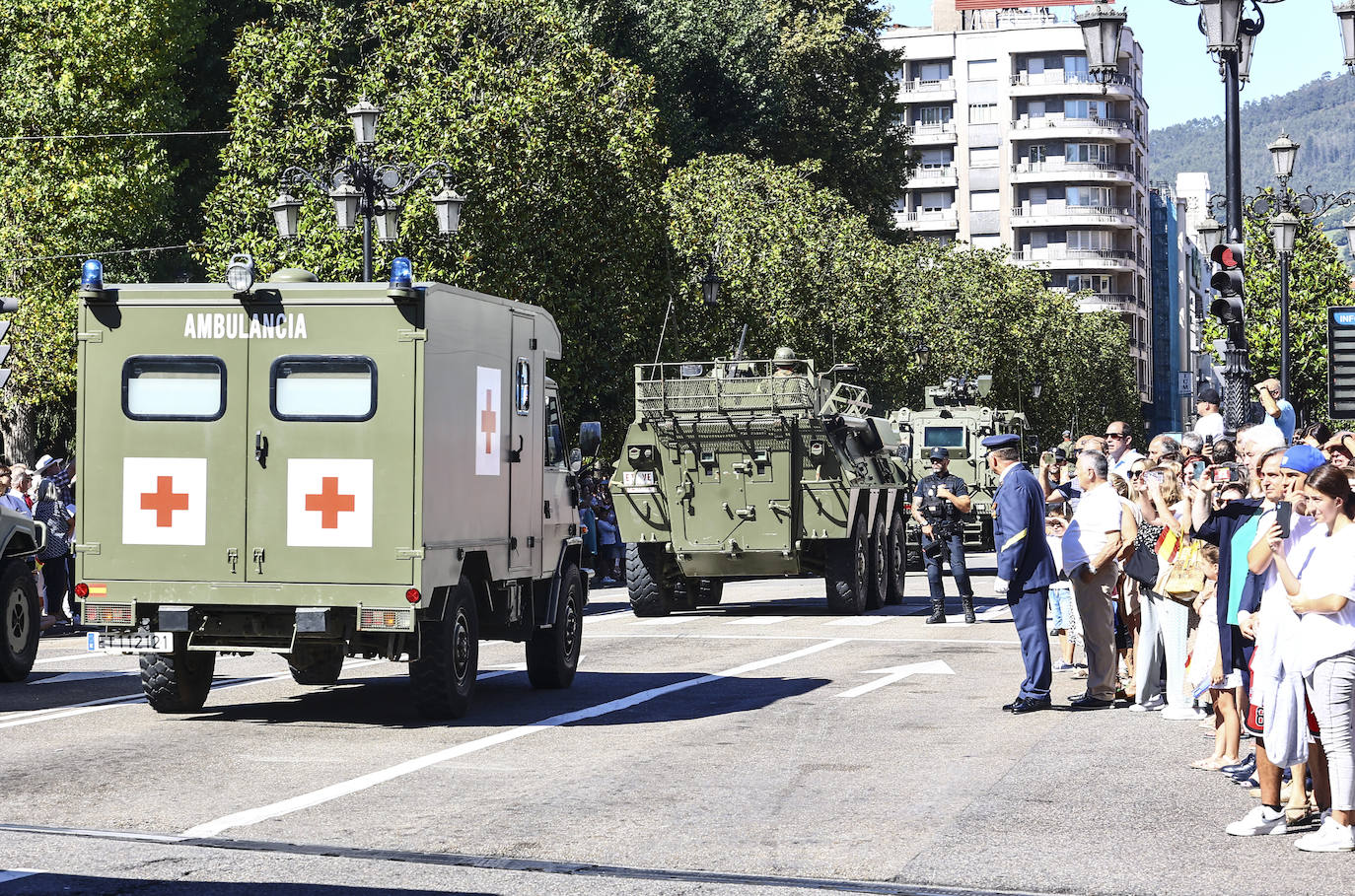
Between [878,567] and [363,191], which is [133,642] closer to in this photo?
[363,191]

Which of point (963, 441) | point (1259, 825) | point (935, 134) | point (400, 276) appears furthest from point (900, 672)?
point (935, 134)

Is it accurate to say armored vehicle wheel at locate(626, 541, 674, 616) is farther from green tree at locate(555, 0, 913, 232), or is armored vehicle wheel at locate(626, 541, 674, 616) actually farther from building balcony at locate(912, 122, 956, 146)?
building balcony at locate(912, 122, 956, 146)

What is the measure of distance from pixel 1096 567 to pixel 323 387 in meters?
5.09

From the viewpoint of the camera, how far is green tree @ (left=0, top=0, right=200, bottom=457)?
114 feet

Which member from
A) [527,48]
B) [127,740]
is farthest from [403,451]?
[527,48]

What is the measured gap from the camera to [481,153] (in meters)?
31.5

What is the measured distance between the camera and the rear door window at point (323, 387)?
40.2 feet

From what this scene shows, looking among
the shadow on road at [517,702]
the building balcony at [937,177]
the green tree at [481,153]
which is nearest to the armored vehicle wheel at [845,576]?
the shadow on road at [517,702]

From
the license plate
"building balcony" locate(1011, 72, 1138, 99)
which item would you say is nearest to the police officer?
the license plate

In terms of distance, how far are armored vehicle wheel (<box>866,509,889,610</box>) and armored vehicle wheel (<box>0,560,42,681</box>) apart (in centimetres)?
1177

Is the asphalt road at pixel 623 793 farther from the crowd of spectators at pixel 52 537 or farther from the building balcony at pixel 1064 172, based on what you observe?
the building balcony at pixel 1064 172

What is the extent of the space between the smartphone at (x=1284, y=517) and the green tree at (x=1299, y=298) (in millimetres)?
36515

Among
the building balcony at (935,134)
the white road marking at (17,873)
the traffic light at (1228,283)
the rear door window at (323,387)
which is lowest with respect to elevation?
the white road marking at (17,873)

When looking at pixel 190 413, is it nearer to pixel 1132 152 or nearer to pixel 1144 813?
pixel 1144 813
